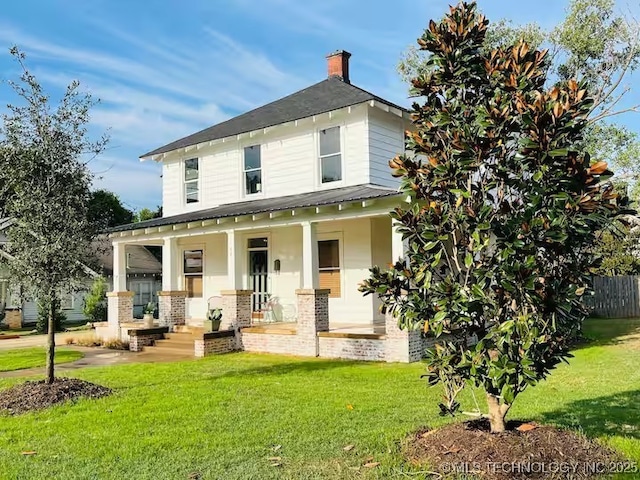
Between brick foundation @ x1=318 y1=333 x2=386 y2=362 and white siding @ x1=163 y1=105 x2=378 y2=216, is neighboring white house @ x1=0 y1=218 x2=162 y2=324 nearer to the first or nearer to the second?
white siding @ x1=163 y1=105 x2=378 y2=216

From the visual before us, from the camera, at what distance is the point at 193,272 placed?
1889cm

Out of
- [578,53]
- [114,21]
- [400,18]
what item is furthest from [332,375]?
[578,53]

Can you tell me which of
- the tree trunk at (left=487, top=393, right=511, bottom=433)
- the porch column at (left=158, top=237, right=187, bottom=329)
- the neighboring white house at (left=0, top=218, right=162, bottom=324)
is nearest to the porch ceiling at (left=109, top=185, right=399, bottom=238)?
the porch column at (left=158, top=237, right=187, bottom=329)

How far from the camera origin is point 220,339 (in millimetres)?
13516

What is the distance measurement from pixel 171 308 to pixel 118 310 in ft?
7.06

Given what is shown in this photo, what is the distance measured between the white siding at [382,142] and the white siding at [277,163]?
213 millimetres

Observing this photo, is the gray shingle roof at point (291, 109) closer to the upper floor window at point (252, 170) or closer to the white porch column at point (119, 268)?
the upper floor window at point (252, 170)

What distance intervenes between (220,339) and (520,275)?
1035 centimetres

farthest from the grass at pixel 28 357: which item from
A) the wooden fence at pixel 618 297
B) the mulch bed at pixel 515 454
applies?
the wooden fence at pixel 618 297

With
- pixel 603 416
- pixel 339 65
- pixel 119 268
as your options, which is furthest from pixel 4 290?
pixel 603 416

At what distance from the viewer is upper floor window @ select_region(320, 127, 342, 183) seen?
50.6ft

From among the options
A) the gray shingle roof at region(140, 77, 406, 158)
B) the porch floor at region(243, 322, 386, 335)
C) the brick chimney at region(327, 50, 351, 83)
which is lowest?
the porch floor at region(243, 322, 386, 335)

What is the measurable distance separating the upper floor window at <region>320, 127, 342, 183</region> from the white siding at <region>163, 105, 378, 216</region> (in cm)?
15

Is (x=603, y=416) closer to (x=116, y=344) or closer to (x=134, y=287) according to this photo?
(x=116, y=344)
